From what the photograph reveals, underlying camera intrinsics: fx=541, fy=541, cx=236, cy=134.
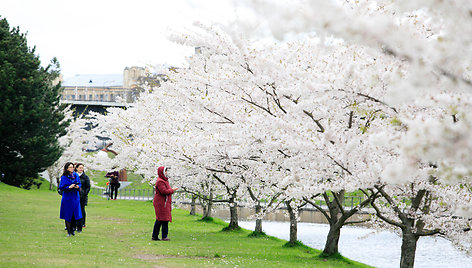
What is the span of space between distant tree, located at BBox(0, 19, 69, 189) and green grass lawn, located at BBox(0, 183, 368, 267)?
13620 mm

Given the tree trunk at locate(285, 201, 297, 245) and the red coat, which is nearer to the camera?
the red coat

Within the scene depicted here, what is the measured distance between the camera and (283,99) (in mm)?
10148

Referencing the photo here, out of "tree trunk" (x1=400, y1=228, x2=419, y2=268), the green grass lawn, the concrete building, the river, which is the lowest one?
the river

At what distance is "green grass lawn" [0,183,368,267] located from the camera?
990 cm

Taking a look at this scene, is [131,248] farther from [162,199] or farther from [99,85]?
[99,85]

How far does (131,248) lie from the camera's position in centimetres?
1230

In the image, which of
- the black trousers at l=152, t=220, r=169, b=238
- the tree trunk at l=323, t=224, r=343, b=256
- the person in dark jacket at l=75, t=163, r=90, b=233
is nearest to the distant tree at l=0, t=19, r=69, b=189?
the person in dark jacket at l=75, t=163, r=90, b=233

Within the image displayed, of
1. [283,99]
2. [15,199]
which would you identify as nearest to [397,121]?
[283,99]

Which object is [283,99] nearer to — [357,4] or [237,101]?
[237,101]

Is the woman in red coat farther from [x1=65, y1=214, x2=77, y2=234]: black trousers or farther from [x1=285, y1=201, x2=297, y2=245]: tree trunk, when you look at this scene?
[x1=285, y1=201, x2=297, y2=245]: tree trunk

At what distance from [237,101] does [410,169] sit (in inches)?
268

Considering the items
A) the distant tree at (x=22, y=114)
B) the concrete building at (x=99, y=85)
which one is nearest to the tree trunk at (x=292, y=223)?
the distant tree at (x=22, y=114)

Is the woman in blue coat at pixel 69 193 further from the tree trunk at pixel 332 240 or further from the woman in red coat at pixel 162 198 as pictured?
the tree trunk at pixel 332 240

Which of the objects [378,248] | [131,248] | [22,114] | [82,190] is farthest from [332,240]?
[22,114]
